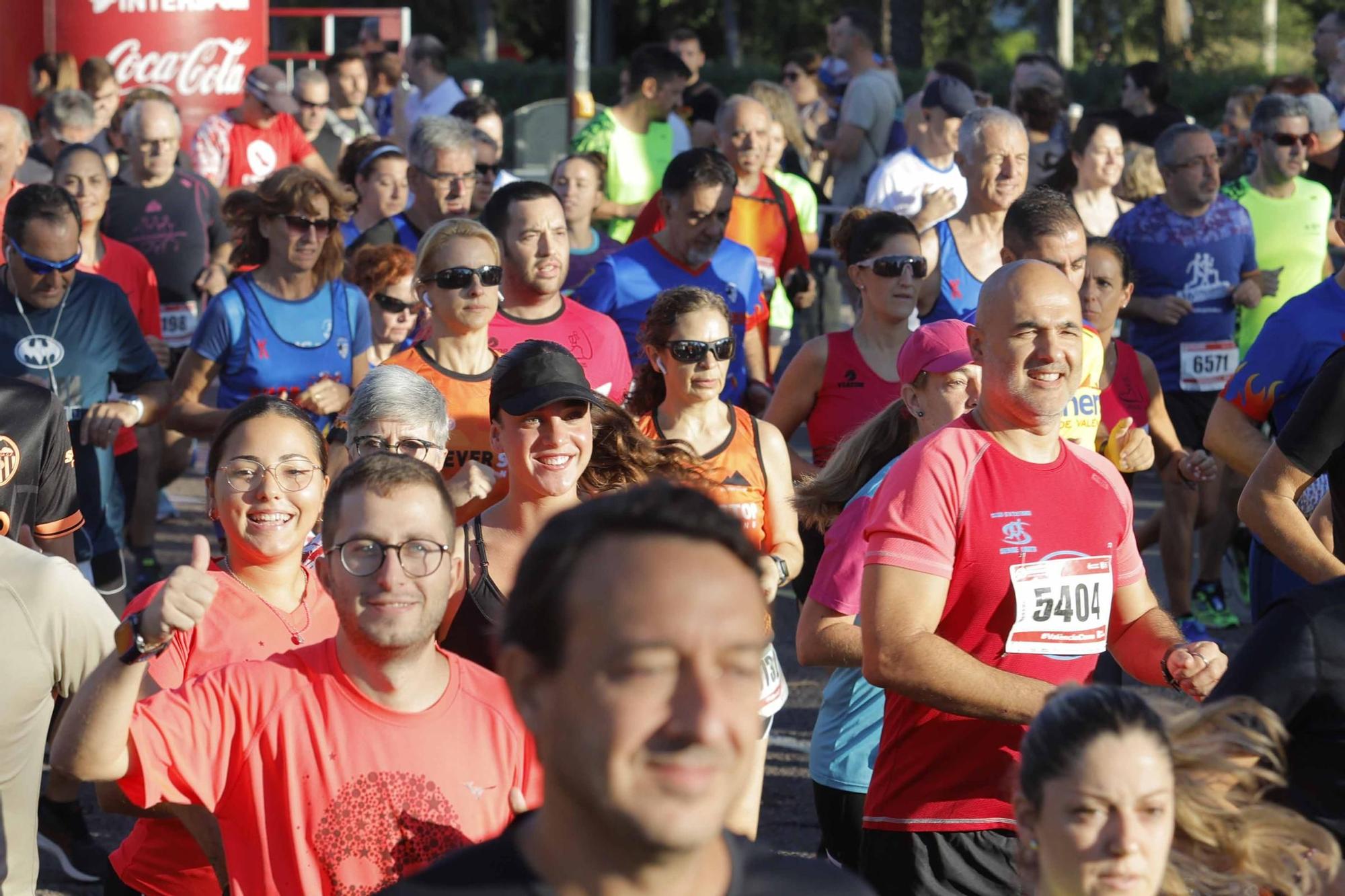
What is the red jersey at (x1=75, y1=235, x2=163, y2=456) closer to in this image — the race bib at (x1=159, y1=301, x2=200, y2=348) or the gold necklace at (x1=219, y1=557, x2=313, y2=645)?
the race bib at (x1=159, y1=301, x2=200, y2=348)

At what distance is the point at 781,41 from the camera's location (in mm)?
43562

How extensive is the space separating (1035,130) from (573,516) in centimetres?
992

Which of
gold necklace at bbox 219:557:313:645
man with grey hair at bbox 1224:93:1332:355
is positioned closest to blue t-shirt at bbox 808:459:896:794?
gold necklace at bbox 219:557:313:645

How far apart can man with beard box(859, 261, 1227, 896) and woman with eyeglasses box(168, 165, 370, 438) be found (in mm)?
3328

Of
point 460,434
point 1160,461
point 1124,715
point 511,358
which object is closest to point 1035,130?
point 1160,461

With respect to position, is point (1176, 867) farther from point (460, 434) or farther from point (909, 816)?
point (460, 434)

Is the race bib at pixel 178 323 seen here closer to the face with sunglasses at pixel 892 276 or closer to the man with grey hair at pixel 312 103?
the man with grey hair at pixel 312 103

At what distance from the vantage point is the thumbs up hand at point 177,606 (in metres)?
2.76

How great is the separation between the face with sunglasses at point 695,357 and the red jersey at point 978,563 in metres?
1.76

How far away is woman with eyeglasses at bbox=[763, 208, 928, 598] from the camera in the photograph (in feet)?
19.9

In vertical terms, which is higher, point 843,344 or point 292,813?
point 843,344

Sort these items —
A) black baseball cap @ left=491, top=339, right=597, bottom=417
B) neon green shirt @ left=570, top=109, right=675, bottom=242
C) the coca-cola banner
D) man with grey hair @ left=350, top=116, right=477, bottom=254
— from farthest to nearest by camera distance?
the coca-cola banner < neon green shirt @ left=570, top=109, right=675, bottom=242 < man with grey hair @ left=350, top=116, right=477, bottom=254 < black baseball cap @ left=491, top=339, right=597, bottom=417

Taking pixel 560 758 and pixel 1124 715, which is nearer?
pixel 560 758

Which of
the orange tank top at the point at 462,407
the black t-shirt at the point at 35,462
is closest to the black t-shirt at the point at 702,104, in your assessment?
the orange tank top at the point at 462,407
